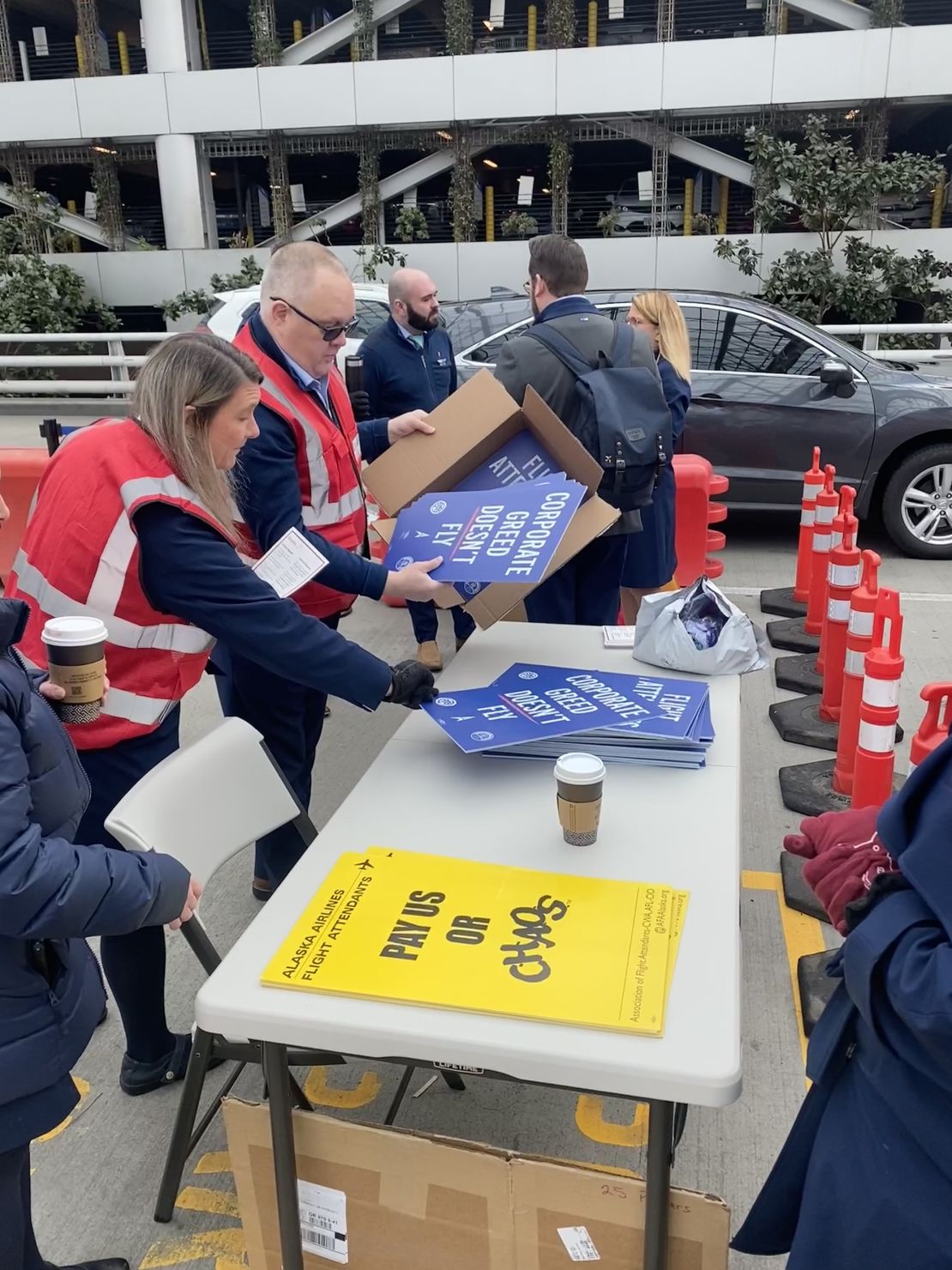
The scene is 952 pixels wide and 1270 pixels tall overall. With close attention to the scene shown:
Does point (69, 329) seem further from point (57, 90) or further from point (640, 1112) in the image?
point (640, 1112)

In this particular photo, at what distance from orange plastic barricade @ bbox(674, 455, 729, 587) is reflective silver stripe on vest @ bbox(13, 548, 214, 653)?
12.8 feet

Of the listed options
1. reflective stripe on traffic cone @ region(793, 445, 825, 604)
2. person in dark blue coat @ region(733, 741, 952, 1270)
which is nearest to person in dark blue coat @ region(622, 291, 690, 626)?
reflective stripe on traffic cone @ region(793, 445, 825, 604)

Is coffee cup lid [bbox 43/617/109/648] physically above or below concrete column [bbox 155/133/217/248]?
below

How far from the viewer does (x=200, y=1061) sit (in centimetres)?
211

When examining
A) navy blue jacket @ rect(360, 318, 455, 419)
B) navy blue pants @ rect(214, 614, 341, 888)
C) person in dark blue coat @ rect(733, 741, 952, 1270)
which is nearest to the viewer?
person in dark blue coat @ rect(733, 741, 952, 1270)

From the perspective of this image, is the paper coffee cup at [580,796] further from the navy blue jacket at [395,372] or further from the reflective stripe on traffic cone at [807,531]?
the reflective stripe on traffic cone at [807,531]

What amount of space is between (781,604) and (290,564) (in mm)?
4160

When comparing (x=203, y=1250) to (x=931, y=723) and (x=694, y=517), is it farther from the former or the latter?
(x=694, y=517)

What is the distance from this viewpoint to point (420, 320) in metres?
5.14

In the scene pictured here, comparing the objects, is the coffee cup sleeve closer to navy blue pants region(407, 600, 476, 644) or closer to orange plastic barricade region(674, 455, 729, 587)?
→ navy blue pants region(407, 600, 476, 644)

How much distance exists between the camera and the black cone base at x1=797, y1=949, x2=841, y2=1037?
2.72m

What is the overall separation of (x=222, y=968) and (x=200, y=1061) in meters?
0.63

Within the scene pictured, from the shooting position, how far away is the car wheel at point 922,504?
265 inches

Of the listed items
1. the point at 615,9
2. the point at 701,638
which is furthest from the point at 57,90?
the point at 701,638
